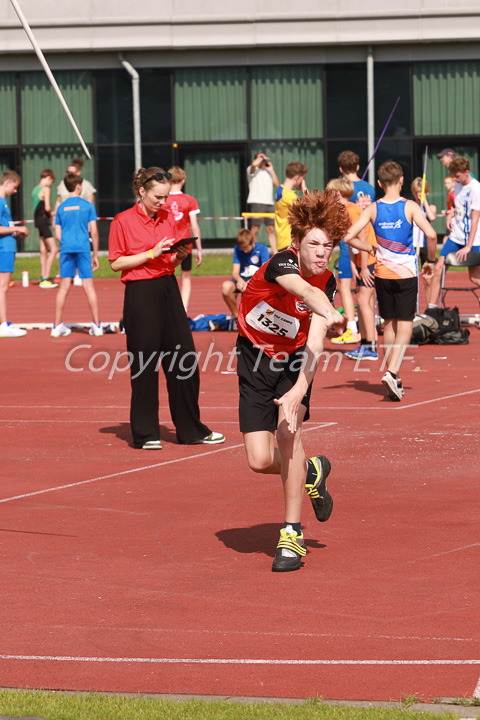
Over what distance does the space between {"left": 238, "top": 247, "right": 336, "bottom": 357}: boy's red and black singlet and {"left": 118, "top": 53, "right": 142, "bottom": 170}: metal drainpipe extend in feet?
88.5

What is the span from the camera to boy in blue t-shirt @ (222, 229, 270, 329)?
1694cm

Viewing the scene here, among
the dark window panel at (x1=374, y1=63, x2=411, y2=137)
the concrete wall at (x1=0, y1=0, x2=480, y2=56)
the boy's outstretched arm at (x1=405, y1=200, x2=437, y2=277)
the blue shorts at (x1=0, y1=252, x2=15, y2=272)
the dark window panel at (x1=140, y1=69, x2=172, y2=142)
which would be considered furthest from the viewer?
the dark window panel at (x1=140, y1=69, x2=172, y2=142)

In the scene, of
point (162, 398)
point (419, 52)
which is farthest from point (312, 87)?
point (162, 398)

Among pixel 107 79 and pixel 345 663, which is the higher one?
pixel 107 79

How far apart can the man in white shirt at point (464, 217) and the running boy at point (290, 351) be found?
10.4 meters

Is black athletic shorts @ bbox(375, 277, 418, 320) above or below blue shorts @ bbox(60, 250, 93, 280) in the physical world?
below

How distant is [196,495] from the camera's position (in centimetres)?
828

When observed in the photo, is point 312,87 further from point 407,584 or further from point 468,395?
point 407,584

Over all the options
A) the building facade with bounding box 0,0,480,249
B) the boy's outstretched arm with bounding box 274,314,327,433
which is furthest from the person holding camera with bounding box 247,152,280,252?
the boy's outstretched arm with bounding box 274,314,327,433

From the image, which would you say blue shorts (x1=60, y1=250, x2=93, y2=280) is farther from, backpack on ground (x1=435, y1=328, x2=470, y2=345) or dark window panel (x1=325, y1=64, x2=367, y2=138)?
dark window panel (x1=325, y1=64, x2=367, y2=138)

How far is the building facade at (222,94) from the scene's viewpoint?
32875 millimetres

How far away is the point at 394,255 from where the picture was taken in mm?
12312

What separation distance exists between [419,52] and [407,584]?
94.4 ft

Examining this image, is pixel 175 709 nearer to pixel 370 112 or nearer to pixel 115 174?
pixel 370 112
